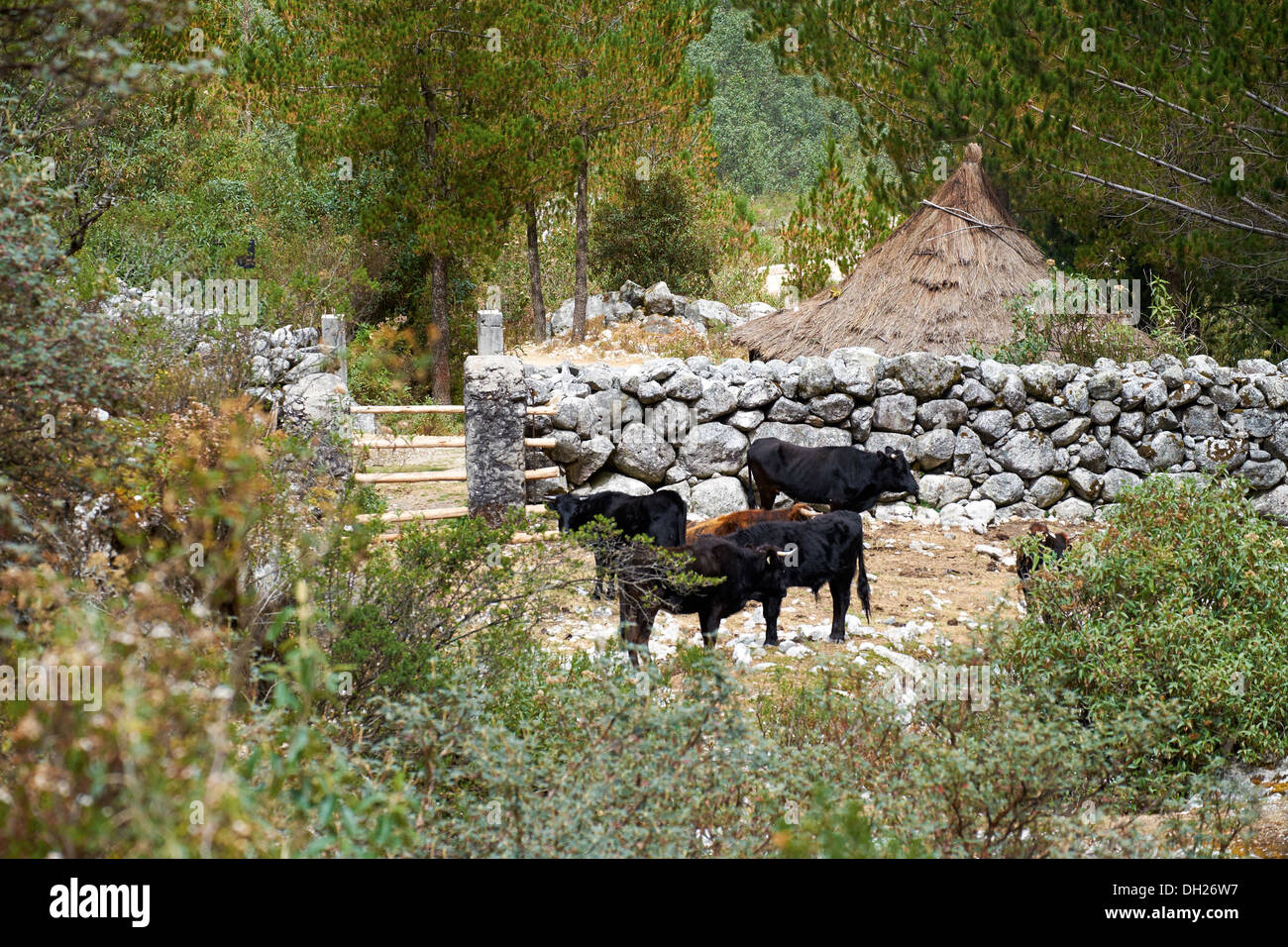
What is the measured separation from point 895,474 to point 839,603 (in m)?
2.48

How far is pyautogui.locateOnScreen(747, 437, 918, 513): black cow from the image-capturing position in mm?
9273

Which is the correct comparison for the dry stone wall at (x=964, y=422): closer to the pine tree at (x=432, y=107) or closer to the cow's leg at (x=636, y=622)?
the cow's leg at (x=636, y=622)

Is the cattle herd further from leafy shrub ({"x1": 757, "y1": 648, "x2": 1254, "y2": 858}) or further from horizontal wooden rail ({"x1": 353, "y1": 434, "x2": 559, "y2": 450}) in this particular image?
horizontal wooden rail ({"x1": 353, "y1": 434, "x2": 559, "y2": 450})

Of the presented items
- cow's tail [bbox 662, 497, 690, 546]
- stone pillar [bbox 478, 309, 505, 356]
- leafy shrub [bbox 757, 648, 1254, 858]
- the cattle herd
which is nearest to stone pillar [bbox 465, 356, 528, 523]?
the cattle herd

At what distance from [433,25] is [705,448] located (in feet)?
25.8

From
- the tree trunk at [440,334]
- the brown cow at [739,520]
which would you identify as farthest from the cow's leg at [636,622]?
the tree trunk at [440,334]

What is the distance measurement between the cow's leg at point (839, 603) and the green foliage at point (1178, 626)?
134 centimetres

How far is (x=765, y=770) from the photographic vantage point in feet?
13.2

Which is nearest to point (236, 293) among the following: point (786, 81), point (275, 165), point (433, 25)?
point (433, 25)

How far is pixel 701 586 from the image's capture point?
245 inches

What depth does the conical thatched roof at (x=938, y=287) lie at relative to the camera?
12.1 metres

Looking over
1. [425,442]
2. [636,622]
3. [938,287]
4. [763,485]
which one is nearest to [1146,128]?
[938,287]

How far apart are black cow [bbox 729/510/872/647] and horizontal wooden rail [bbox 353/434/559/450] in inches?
116
